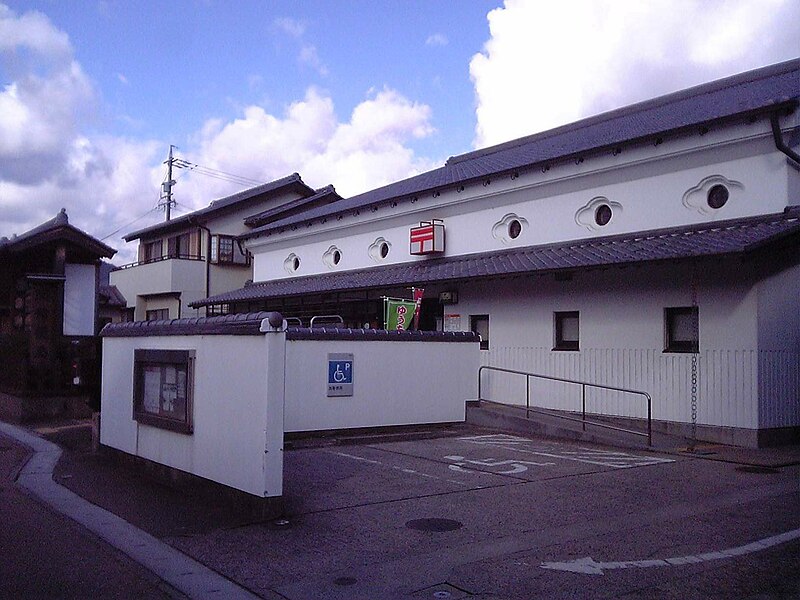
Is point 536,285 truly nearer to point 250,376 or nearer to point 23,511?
point 250,376

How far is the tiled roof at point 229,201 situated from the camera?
1457 inches

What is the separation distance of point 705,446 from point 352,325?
42.6ft

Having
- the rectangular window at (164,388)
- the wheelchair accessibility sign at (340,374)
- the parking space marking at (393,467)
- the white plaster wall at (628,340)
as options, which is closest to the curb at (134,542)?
the rectangular window at (164,388)

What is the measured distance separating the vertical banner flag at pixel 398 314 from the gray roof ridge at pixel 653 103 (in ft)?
33.3

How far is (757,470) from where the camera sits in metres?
11.8

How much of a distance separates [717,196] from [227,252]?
2691 cm

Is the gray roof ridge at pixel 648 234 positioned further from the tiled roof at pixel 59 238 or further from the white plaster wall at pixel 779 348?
the tiled roof at pixel 59 238

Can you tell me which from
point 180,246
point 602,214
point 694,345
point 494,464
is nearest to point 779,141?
point 694,345

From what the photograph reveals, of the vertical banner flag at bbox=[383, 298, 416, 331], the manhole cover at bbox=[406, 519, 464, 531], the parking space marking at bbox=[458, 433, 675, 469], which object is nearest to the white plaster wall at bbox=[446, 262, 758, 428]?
the vertical banner flag at bbox=[383, 298, 416, 331]

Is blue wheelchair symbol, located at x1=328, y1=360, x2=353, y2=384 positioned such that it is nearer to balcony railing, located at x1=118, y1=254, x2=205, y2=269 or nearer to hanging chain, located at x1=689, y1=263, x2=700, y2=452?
hanging chain, located at x1=689, y1=263, x2=700, y2=452

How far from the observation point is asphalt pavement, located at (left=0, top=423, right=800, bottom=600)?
6.34 meters

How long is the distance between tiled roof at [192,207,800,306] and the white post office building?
0.06 m

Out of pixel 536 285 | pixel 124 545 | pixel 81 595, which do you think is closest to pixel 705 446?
pixel 536 285

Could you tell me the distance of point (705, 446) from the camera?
46.8ft
